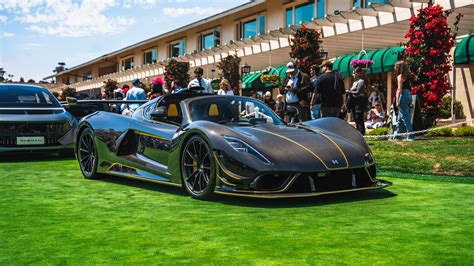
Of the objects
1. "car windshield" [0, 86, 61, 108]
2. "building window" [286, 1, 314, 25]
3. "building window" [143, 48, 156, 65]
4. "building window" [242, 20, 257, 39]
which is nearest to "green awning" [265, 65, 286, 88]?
"building window" [286, 1, 314, 25]

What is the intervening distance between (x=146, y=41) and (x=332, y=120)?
44.5 meters

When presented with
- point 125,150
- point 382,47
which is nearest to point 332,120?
point 125,150

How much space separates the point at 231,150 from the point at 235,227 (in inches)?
48.0

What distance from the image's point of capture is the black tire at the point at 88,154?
25.8ft

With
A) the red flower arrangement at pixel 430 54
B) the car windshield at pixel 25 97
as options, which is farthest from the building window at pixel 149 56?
the car windshield at pixel 25 97

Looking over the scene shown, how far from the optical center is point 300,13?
30797 millimetres

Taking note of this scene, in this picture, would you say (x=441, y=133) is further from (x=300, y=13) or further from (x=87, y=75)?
(x=87, y=75)

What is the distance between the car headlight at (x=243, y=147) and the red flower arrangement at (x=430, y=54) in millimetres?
11972

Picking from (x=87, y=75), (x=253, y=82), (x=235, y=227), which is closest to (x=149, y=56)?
(x=253, y=82)

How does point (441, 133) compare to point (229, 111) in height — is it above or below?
below

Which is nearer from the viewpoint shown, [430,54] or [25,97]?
[25,97]

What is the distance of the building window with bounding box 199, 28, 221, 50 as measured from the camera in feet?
130

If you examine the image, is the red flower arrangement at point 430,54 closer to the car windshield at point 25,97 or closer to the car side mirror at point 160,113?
the car windshield at point 25,97

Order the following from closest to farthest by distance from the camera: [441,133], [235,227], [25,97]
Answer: [235,227], [25,97], [441,133]
